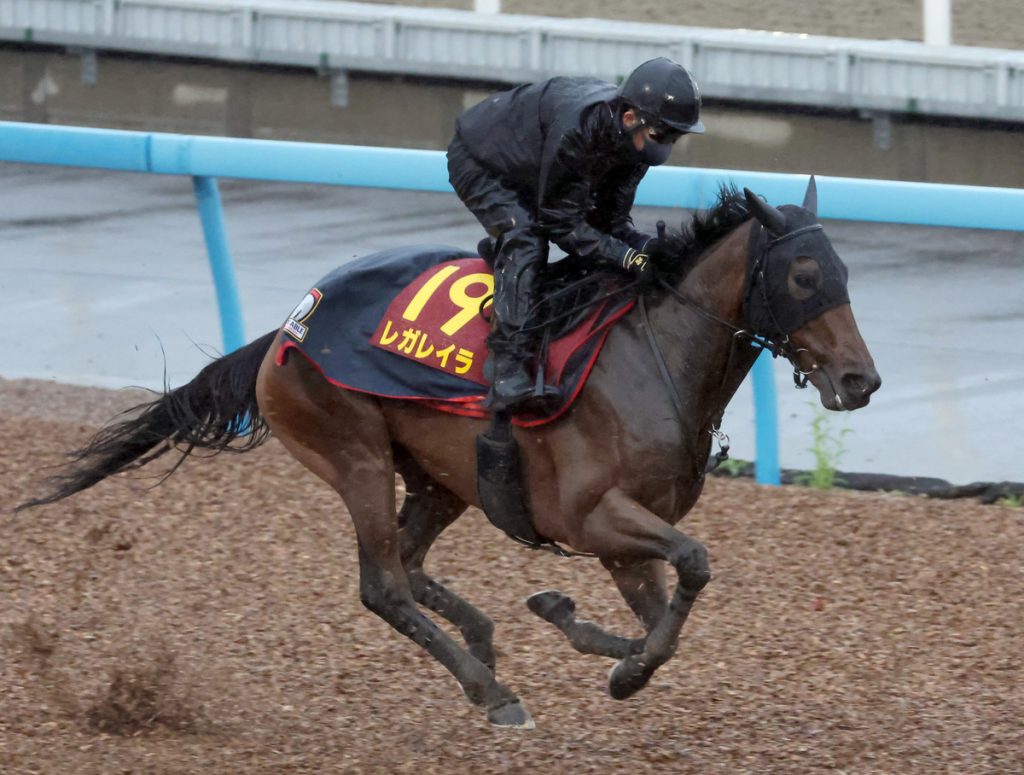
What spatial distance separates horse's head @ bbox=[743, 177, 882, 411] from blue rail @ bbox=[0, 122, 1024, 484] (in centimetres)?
234

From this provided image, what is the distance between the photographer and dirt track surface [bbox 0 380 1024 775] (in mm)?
4727

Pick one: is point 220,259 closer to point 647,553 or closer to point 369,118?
point 647,553

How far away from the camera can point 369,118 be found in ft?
48.6

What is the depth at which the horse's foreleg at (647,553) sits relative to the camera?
443cm

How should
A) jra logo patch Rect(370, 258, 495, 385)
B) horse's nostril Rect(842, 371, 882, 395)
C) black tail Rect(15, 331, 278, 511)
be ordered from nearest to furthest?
horse's nostril Rect(842, 371, 882, 395) < jra logo patch Rect(370, 258, 495, 385) < black tail Rect(15, 331, 278, 511)

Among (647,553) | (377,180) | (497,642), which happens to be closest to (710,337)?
(647,553)

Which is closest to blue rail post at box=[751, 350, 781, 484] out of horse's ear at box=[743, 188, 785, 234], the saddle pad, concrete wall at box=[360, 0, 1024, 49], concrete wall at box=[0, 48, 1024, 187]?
the saddle pad

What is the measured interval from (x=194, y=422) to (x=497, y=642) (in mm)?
1283

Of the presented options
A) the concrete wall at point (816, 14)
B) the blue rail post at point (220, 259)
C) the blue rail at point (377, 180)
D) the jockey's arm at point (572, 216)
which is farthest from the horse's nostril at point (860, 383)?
the concrete wall at point (816, 14)

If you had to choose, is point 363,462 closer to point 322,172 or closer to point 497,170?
point 497,170

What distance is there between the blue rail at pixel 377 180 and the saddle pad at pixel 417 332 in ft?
6.35

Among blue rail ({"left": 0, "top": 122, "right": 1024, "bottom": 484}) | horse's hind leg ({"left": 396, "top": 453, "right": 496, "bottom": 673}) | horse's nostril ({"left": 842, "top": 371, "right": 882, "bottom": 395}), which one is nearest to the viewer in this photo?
horse's nostril ({"left": 842, "top": 371, "right": 882, "bottom": 395})

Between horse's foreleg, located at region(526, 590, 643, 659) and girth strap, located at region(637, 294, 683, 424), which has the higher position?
girth strap, located at region(637, 294, 683, 424)

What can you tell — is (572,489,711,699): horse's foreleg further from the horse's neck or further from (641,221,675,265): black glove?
(641,221,675,265): black glove
